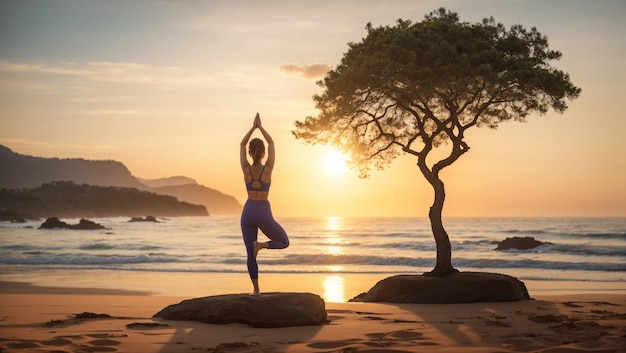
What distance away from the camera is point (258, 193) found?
455 inches

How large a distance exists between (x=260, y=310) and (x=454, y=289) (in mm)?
6872

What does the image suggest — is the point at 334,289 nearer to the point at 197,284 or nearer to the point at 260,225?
the point at 197,284

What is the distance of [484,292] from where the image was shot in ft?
54.0

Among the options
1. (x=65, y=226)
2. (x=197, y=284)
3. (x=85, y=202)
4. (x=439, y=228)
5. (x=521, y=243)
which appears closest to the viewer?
(x=439, y=228)

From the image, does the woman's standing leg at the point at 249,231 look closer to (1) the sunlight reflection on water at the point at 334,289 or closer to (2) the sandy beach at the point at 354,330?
(2) the sandy beach at the point at 354,330

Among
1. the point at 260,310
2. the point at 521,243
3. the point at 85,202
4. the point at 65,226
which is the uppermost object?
the point at 85,202

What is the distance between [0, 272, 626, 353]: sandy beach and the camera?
9.20 metres

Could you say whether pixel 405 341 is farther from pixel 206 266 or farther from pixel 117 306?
→ pixel 206 266

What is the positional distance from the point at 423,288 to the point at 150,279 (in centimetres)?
1403

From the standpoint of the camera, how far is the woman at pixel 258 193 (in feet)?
37.7

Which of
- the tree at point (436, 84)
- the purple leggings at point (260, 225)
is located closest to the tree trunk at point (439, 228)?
the tree at point (436, 84)

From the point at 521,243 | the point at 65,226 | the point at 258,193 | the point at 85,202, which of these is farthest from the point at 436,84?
the point at 85,202

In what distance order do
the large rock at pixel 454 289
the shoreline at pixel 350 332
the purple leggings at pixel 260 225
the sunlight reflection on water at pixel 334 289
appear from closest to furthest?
the shoreline at pixel 350 332 → the purple leggings at pixel 260 225 → the large rock at pixel 454 289 → the sunlight reflection on water at pixel 334 289

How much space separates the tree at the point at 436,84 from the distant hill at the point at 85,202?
13374cm
